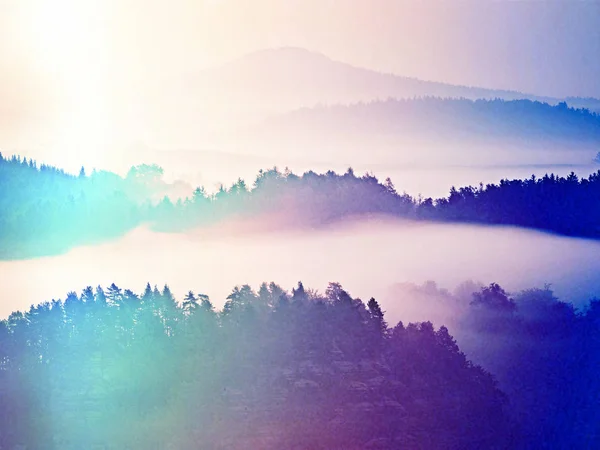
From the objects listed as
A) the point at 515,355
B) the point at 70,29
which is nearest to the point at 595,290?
the point at 515,355

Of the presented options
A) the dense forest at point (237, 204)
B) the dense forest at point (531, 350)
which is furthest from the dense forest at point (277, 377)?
the dense forest at point (237, 204)

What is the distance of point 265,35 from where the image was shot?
3.68m

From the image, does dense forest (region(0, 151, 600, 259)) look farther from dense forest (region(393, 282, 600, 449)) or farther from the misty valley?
dense forest (region(393, 282, 600, 449))

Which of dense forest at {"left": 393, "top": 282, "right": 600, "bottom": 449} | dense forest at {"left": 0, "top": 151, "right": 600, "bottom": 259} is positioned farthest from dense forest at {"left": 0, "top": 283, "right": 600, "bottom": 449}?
dense forest at {"left": 0, "top": 151, "right": 600, "bottom": 259}

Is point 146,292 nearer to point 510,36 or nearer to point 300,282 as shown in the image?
point 300,282

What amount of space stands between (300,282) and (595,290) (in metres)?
1.39

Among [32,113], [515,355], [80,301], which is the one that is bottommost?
[515,355]

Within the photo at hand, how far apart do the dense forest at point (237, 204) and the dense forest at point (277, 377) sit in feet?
1.05

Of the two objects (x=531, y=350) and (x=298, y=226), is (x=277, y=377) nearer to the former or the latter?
(x=298, y=226)

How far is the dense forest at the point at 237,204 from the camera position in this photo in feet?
11.6

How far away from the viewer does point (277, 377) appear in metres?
3.43

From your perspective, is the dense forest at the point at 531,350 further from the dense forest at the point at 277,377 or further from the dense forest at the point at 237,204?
the dense forest at the point at 237,204

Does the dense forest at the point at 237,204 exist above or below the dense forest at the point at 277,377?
above

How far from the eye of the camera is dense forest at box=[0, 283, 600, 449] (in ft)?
11.0
